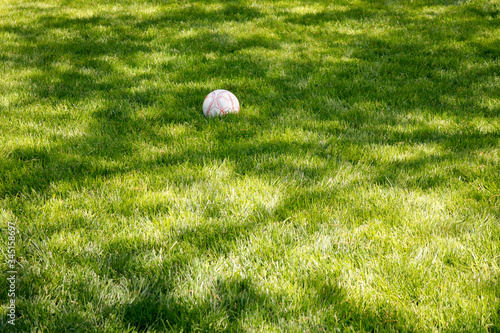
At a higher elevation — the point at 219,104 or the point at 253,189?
the point at 219,104

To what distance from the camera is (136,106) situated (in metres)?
4.68

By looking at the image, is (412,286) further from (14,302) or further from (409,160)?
(14,302)

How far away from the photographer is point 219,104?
14.5 feet

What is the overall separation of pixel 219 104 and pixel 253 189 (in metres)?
1.71

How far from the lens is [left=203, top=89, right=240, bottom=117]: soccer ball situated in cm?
441

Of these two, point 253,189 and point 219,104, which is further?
point 219,104

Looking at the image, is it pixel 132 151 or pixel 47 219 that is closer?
pixel 47 219

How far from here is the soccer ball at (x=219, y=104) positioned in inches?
174

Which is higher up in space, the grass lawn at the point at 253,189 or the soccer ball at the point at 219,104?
the soccer ball at the point at 219,104

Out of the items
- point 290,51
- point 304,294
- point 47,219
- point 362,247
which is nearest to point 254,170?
point 362,247

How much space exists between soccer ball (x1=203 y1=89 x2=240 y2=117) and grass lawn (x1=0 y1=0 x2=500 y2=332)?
0.18 meters

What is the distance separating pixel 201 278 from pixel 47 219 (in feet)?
4.18

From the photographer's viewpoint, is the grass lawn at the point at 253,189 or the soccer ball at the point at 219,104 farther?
the soccer ball at the point at 219,104

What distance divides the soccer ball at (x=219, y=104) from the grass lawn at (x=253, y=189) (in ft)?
0.60
